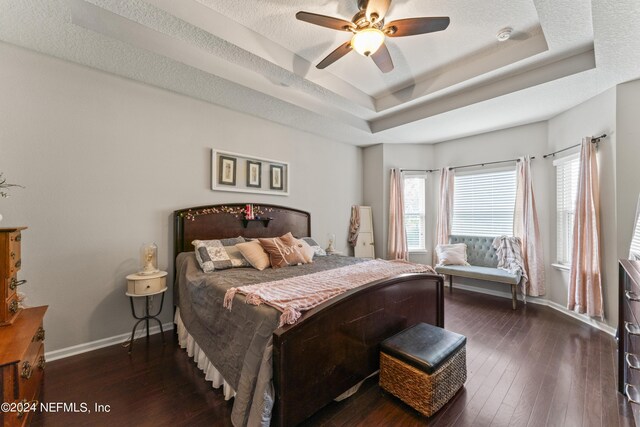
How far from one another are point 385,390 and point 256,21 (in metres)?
3.18

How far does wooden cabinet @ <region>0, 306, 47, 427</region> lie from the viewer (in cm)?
129

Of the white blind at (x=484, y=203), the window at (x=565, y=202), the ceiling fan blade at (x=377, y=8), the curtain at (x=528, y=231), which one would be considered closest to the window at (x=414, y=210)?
the white blind at (x=484, y=203)

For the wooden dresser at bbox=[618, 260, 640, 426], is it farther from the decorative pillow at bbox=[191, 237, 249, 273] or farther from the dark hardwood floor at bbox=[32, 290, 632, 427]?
the decorative pillow at bbox=[191, 237, 249, 273]

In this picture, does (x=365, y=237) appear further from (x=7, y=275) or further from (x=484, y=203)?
(x=7, y=275)

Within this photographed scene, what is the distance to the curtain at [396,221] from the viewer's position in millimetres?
5043

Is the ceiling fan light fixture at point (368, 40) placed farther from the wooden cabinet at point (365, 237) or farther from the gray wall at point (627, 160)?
the wooden cabinet at point (365, 237)

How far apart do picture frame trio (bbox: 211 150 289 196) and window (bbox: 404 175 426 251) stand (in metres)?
2.58

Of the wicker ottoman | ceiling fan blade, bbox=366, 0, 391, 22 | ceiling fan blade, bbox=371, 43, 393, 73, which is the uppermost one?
ceiling fan blade, bbox=366, 0, 391, 22

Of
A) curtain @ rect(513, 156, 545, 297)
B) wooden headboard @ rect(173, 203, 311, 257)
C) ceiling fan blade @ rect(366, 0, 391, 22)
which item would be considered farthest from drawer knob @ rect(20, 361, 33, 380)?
curtain @ rect(513, 156, 545, 297)

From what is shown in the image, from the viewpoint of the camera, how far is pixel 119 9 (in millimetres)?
1944

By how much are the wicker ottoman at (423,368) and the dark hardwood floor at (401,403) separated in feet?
0.32

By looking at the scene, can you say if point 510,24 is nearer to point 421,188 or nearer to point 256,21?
point 256,21

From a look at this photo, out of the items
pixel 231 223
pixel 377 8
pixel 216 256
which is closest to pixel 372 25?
pixel 377 8

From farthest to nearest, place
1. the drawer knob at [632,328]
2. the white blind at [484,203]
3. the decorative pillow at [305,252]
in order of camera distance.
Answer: the white blind at [484,203] < the decorative pillow at [305,252] < the drawer knob at [632,328]
